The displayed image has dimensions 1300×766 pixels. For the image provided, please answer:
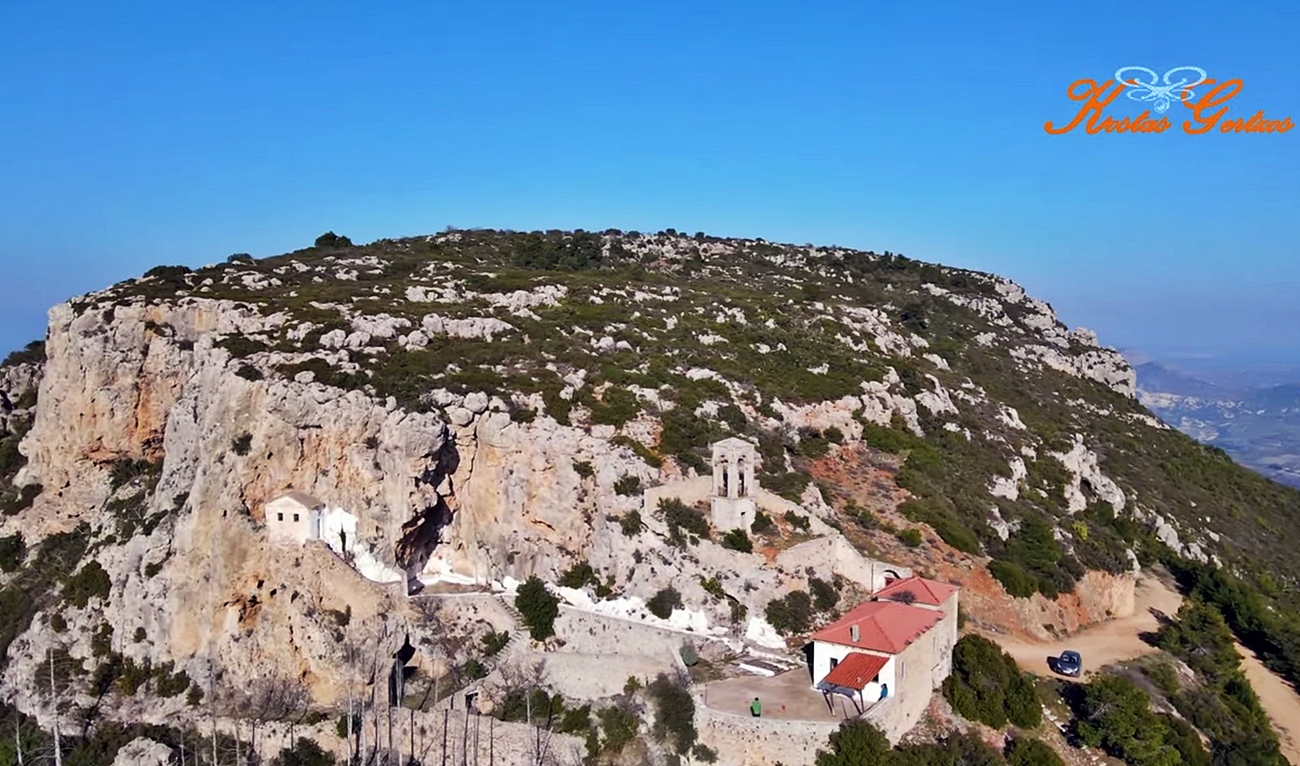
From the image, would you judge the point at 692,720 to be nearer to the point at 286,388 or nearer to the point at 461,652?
the point at 461,652

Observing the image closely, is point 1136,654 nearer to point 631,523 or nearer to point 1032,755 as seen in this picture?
point 1032,755

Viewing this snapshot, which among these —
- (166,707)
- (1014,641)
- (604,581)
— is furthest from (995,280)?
(166,707)

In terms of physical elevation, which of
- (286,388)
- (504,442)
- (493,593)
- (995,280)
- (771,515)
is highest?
(995,280)

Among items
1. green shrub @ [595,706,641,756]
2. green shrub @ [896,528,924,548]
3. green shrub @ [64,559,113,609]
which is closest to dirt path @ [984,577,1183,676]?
green shrub @ [896,528,924,548]

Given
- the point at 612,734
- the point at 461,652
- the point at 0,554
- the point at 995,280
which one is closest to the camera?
the point at 612,734

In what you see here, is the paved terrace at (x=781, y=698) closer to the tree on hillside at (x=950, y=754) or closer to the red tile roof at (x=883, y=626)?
the red tile roof at (x=883, y=626)

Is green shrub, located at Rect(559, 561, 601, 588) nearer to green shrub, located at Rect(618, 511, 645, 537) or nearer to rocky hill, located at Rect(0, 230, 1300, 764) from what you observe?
rocky hill, located at Rect(0, 230, 1300, 764)

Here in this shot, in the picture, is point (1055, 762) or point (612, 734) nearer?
point (1055, 762)

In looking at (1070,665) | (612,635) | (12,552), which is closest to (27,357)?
(12,552)
